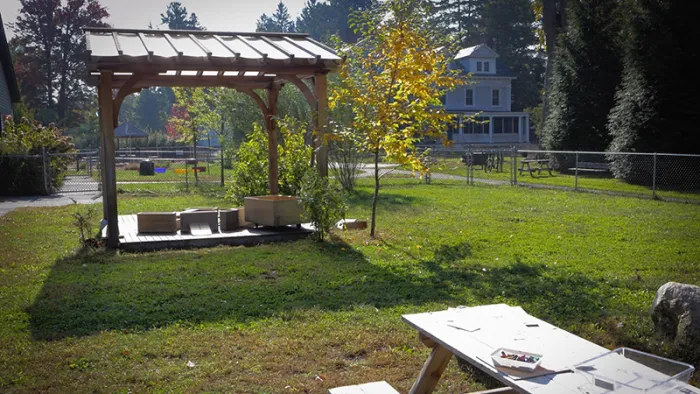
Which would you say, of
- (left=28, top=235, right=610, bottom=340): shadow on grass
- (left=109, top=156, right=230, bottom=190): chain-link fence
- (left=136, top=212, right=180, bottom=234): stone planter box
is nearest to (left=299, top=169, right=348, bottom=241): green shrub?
(left=28, top=235, right=610, bottom=340): shadow on grass

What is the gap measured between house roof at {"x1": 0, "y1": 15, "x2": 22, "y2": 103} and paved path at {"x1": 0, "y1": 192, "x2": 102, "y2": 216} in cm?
1200

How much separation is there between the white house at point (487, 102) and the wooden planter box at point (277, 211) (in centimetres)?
3848

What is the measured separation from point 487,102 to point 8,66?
111 feet

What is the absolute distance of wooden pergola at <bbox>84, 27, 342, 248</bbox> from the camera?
9672mm

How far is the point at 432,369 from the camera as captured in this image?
13.0 feet

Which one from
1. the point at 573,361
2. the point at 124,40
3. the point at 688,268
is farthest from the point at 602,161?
the point at 573,361

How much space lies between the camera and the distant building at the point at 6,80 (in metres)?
28.2

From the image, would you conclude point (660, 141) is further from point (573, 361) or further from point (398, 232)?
point (573, 361)

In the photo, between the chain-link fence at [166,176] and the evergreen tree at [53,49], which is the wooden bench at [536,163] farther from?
the evergreen tree at [53,49]

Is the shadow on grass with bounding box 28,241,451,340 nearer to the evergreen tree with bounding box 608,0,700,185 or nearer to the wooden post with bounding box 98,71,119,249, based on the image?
the wooden post with bounding box 98,71,119,249

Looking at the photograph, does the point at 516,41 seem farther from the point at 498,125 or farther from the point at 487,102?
the point at 498,125

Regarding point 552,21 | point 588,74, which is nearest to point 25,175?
point 588,74

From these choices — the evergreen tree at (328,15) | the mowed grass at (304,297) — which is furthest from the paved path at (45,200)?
the evergreen tree at (328,15)

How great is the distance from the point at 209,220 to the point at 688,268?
732cm
